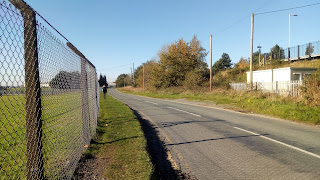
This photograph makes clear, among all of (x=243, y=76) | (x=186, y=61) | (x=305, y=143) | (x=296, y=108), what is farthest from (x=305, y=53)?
(x=305, y=143)

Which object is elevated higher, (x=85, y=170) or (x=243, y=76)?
(x=243, y=76)

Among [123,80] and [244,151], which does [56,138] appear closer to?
[244,151]

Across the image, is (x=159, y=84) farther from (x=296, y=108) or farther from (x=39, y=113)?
(x=39, y=113)

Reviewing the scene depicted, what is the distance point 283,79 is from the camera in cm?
2036

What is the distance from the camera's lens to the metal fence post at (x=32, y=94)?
91.3 inches

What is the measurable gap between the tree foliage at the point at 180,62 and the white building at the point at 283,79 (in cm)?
1695

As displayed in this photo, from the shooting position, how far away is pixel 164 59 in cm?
4188

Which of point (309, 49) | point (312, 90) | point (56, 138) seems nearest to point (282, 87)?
point (312, 90)

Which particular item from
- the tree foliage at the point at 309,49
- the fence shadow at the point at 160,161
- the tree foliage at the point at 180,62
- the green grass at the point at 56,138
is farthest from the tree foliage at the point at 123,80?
the green grass at the point at 56,138

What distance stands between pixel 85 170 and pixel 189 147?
290cm

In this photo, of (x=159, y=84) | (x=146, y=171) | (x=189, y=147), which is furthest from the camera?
(x=159, y=84)

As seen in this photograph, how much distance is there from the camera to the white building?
655 inches

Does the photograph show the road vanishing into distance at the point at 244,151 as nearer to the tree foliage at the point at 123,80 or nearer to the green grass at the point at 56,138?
the green grass at the point at 56,138

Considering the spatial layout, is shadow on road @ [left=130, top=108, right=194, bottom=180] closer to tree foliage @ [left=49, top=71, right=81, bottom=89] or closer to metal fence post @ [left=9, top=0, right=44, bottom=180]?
metal fence post @ [left=9, top=0, right=44, bottom=180]
